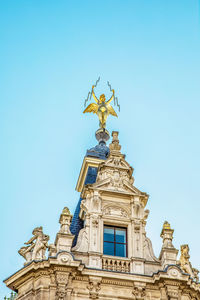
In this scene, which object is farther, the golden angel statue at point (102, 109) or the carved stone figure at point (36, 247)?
the golden angel statue at point (102, 109)

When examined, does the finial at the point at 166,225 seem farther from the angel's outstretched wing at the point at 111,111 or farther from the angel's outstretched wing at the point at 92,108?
the angel's outstretched wing at the point at 92,108

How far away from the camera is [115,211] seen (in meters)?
21.7

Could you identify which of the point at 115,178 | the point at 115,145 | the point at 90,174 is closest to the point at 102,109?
the point at 90,174

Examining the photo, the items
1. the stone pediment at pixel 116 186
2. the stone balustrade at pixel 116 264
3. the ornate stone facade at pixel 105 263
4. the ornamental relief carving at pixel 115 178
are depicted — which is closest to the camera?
Answer: the ornate stone facade at pixel 105 263

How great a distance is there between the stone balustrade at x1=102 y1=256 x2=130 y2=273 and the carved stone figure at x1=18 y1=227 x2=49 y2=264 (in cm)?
214

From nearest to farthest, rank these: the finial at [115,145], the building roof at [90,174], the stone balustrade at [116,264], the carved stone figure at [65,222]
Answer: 1. the stone balustrade at [116,264]
2. the carved stone figure at [65,222]
3. the finial at [115,145]
4. the building roof at [90,174]

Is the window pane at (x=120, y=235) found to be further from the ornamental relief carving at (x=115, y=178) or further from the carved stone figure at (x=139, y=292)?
the carved stone figure at (x=139, y=292)

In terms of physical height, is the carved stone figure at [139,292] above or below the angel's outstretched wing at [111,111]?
below

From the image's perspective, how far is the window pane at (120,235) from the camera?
21.1m

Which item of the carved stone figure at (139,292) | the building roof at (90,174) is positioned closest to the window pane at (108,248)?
the carved stone figure at (139,292)

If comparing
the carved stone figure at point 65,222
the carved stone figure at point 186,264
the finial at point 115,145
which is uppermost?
the finial at point 115,145

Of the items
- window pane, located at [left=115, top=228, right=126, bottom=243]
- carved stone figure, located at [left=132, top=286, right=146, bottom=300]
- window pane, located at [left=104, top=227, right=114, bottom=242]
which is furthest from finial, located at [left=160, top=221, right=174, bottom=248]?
carved stone figure, located at [left=132, top=286, right=146, bottom=300]

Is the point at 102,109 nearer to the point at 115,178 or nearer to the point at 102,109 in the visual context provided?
the point at 102,109

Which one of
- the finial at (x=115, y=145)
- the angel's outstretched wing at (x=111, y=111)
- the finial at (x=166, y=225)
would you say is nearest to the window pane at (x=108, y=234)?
the finial at (x=166, y=225)
